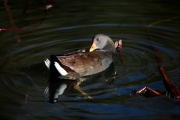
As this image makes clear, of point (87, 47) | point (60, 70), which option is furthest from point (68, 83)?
point (87, 47)

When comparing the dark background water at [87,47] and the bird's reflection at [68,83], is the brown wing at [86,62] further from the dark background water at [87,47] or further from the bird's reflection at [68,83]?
the dark background water at [87,47]

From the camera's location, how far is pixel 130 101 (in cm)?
549

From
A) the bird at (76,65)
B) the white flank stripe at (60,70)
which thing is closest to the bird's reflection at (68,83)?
the bird at (76,65)

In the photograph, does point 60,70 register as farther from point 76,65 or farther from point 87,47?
point 87,47

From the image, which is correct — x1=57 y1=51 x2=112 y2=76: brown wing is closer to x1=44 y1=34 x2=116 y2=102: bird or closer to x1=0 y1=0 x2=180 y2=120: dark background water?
x1=44 y1=34 x2=116 y2=102: bird

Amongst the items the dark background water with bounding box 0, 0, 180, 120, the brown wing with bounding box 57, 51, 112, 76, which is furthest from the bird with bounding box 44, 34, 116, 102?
the dark background water with bounding box 0, 0, 180, 120

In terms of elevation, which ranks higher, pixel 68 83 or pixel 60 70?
pixel 60 70

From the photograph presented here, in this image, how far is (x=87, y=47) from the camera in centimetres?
761

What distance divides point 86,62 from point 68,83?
0.42 meters

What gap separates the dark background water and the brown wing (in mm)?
243

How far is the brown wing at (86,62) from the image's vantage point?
645cm

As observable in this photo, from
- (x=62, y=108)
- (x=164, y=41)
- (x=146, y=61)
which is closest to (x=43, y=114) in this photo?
(x=62, y=108)

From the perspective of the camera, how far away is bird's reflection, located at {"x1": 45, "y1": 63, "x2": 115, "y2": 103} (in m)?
5.95

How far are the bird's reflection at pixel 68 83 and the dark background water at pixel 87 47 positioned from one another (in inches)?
3.7
